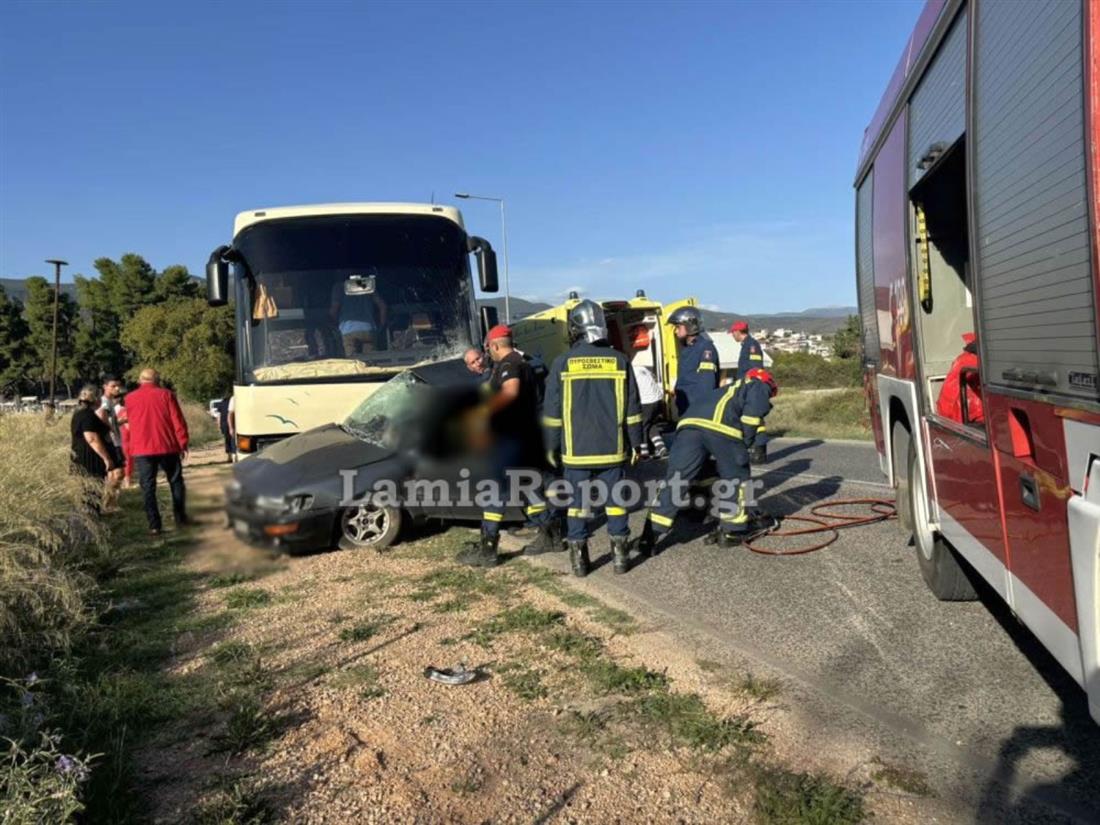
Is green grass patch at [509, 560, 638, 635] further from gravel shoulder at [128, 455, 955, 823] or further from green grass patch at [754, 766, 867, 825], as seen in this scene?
green grass patch at [754, 766, 867, 825]

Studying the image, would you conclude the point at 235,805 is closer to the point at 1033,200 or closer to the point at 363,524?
the point at 363,524

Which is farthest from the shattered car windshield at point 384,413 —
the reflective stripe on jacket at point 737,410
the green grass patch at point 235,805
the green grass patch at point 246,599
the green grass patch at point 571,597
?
the reflective stripe on jacket at point 737,410

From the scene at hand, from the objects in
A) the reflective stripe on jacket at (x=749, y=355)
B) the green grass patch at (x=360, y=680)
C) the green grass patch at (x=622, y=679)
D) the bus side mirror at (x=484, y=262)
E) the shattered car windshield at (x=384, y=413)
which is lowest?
the green grass patch at (x=622, y=679)

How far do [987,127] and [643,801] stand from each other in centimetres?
270

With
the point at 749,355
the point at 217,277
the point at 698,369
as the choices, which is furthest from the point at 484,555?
the point at 749,355

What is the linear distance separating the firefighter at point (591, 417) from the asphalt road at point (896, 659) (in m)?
0.62

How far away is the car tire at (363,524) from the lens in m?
1.92

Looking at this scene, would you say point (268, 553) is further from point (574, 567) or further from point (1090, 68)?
point (574, 567)

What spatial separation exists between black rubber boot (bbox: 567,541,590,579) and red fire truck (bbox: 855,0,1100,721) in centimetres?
239

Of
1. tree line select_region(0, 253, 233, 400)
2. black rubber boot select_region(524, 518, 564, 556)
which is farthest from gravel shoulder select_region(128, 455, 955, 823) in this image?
black rubber boot select_region(524, 518, 564, 556)

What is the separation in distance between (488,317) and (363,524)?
5607mm

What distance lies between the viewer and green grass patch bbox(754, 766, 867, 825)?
253 cm

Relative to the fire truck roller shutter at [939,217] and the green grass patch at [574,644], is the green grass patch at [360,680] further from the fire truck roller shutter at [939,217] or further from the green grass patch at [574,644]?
the fire truck roller shutter at [939,217]

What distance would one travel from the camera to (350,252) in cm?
479
